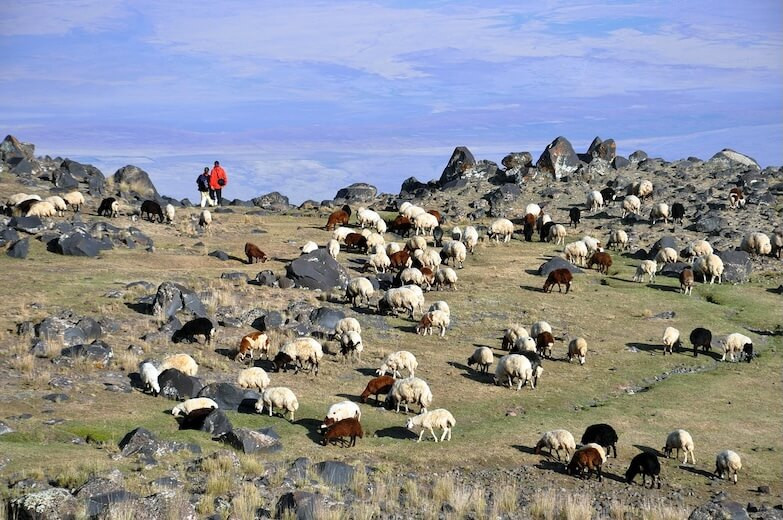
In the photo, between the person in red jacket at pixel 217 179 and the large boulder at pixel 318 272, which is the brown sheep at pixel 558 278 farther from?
the person in red jacket at pixel 217 179

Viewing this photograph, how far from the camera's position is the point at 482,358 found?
90.5 feet

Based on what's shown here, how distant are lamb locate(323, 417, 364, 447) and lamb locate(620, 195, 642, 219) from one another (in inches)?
1508

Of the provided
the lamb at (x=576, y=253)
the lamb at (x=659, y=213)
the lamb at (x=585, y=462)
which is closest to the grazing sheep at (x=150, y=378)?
the lamb at (x=585, y=462)

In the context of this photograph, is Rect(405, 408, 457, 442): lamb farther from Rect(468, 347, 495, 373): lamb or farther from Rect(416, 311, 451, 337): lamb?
Rect(416, 311, 451, 337): lamb

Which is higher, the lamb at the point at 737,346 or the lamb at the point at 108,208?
the lamb at the point at 108,208

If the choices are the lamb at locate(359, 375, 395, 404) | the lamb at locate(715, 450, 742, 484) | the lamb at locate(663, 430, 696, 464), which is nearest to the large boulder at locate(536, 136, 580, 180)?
the lamb at locate(359, 375, 395, 404)

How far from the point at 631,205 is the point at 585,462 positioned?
3836 cm

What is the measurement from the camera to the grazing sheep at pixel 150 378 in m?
23.5

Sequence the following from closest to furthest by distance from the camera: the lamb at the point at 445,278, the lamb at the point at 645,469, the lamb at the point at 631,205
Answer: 1. the lamb at the point at 645,469
2. the lamb at the point at 445,278
3. the lamb at the point at 631,205

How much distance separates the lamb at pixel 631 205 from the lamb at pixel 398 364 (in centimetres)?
3221

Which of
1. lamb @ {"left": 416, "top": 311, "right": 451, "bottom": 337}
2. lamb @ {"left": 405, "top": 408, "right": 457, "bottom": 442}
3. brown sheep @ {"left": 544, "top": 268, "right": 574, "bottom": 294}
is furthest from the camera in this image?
brown sheep @ {"left": 544, "top": 268, "right": 574, "bottom": 294}

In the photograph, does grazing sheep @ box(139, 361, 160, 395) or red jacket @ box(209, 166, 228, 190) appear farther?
red jacket @ box(209, 166, 228, 190)

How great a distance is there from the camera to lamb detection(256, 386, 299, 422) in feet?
73.7

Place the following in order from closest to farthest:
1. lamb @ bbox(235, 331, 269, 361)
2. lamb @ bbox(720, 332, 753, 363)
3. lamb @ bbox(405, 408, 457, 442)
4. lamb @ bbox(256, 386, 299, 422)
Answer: lamb @ bbox(405, 408, 457, 442)
lamb @ bbox(256, 386, 299, 422)
lamb @ bbox(235, 331, 269, 361)
lamb @ bbox(720, 332, 753, 363)
